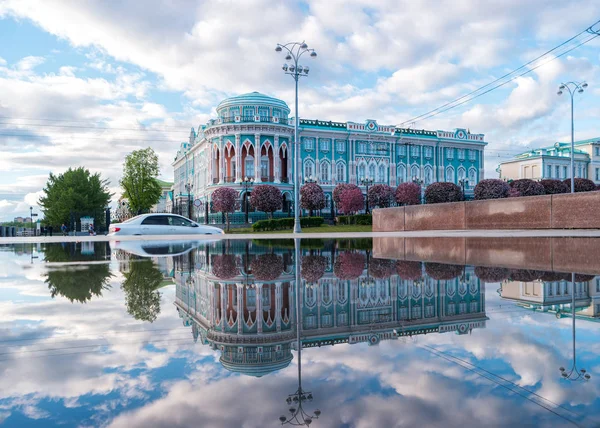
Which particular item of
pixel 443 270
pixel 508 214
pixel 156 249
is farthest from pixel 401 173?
pixel 443 270

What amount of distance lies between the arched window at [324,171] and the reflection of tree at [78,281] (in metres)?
54.2

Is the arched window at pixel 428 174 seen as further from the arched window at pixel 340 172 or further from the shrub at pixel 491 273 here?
the shrub at pixel 491 273

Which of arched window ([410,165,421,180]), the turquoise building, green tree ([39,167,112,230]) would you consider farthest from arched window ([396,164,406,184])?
green tree ([39,167,112,230])

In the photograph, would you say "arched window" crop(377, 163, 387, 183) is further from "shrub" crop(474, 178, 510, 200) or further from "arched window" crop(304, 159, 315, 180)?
"shrub" crop(474, 178, 510, 200)

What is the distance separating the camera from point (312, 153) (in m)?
60.4

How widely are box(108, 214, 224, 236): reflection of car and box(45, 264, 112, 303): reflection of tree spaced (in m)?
14.2

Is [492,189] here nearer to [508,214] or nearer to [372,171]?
[372,171]

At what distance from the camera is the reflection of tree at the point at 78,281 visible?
4.77m

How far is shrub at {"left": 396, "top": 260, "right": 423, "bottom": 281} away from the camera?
5.73 metres

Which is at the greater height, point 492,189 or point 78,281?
point 492,189

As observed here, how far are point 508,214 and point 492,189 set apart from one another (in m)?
34.7

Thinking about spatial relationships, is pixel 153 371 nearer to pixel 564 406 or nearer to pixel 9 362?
pixel 9 362

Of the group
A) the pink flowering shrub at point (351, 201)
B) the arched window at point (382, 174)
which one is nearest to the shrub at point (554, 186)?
the arched window at point (382, 174)

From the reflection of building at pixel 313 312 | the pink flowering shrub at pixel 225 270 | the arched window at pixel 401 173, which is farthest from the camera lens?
the arched window at pixel 401 173
